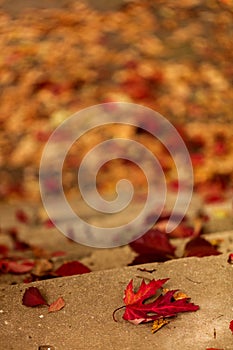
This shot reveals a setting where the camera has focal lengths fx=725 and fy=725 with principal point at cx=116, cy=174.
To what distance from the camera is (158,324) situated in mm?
2023

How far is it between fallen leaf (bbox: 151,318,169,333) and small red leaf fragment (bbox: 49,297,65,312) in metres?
0.29

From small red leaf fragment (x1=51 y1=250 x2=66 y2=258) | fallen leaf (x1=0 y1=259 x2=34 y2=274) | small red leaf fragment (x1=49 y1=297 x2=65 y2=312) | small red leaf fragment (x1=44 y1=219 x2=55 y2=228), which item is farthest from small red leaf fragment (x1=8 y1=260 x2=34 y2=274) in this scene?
small red leaf fragment (x1=49 y1=297 x2=65 y2=312)

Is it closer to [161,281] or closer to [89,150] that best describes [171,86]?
[89,150]

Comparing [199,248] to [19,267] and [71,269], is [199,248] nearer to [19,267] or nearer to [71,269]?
[71,269]

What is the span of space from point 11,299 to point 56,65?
82.7 inches

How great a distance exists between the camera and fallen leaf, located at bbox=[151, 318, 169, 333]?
2.01 metres

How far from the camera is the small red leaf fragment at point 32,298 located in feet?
7.01

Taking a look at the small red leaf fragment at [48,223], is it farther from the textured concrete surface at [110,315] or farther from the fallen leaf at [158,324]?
the fallen leaf at [158,324]

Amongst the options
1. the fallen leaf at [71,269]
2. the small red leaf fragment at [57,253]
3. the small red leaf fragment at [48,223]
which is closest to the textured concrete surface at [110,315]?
the fallen leaf at [71,269]

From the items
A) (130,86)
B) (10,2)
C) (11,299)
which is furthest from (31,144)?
(11,299)

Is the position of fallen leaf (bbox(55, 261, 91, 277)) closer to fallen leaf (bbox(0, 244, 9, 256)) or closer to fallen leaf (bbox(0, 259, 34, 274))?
fallen leaf (bbox(0, 259, 34, 274))

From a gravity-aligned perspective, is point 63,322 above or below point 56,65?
below

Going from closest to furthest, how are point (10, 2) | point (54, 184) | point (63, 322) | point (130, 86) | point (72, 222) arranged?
1. point (63, 322)
2. point (72, 222)
3. point (54, 184)
4. point (130, 86)
5. point (10, 2)

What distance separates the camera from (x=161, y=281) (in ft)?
7.12
